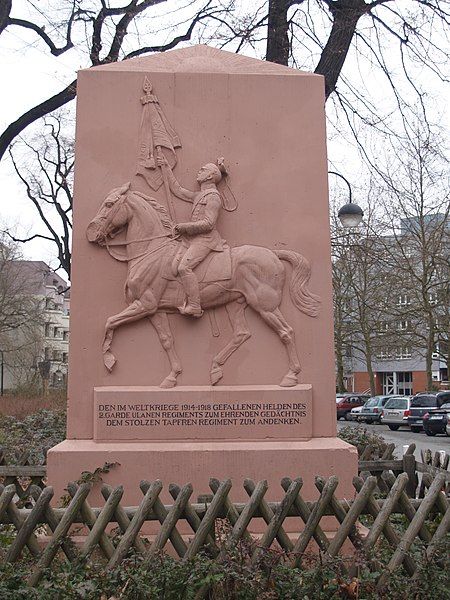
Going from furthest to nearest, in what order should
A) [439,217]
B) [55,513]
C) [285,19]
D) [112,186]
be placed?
[439,217] < [285,19] < [112,186] < [55,513]

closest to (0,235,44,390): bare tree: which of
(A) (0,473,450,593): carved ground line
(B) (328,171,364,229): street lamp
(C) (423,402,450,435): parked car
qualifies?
(C) (423,402,450,435): parked car

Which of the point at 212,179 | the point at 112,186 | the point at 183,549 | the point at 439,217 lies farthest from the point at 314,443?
the point at 439,217

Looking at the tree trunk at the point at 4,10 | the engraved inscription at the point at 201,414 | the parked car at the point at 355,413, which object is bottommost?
the parked car at the point at 355,413

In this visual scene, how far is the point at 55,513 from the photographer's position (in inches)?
191

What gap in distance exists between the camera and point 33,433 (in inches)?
576

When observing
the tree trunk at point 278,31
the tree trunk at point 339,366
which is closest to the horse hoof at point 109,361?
the tree trunk at point 278,31

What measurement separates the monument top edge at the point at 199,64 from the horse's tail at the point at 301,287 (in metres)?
1.89

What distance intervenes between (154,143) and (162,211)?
26.3 inches

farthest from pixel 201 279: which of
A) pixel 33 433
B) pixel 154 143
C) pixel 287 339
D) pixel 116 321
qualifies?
pixel 33 433

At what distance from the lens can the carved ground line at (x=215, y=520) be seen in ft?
15.6

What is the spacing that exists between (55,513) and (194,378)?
7.56 feet

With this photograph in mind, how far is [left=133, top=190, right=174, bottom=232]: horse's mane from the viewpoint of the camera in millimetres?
7102

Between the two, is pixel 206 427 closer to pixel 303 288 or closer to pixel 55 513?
pixel 303 288

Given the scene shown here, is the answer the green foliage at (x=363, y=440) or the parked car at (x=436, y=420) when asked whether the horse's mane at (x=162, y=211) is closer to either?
the green foliage at (x=363, y=440)
